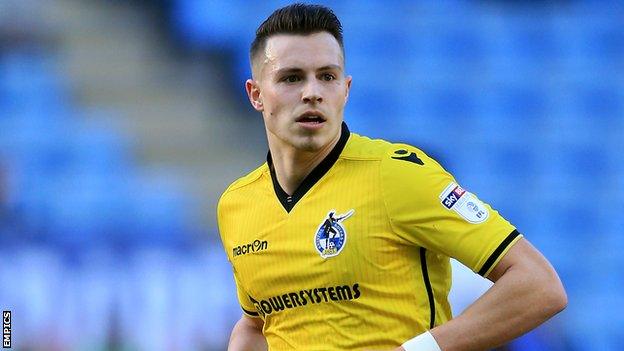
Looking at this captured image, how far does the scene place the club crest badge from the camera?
2205 millimetres

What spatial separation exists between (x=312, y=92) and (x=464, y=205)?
1.38 ft

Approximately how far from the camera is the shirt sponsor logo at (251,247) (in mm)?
2375

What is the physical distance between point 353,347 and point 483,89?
334 centimetres

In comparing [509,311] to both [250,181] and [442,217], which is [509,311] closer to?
[442,217]

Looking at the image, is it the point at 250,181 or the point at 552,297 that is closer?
the point at 552,297

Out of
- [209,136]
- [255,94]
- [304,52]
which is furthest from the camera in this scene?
[209,136]

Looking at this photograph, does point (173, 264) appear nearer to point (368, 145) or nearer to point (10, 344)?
point (10, 344)

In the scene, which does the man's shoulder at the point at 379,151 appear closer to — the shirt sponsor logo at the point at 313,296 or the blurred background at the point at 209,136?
the shirt sponsor logo at the point at 313,296

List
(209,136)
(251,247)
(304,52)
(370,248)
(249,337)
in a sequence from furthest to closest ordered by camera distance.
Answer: (209,136) → (249,337) → (251,247) → (304,52) → (370,248)

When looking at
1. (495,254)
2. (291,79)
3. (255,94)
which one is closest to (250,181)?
(255,94)

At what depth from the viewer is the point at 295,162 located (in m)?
2.39

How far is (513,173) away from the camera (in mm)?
5180

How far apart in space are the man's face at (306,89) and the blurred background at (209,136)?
8.65 ft

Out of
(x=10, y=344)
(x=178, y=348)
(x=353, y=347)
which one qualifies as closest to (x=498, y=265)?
(x=353, y=347)
